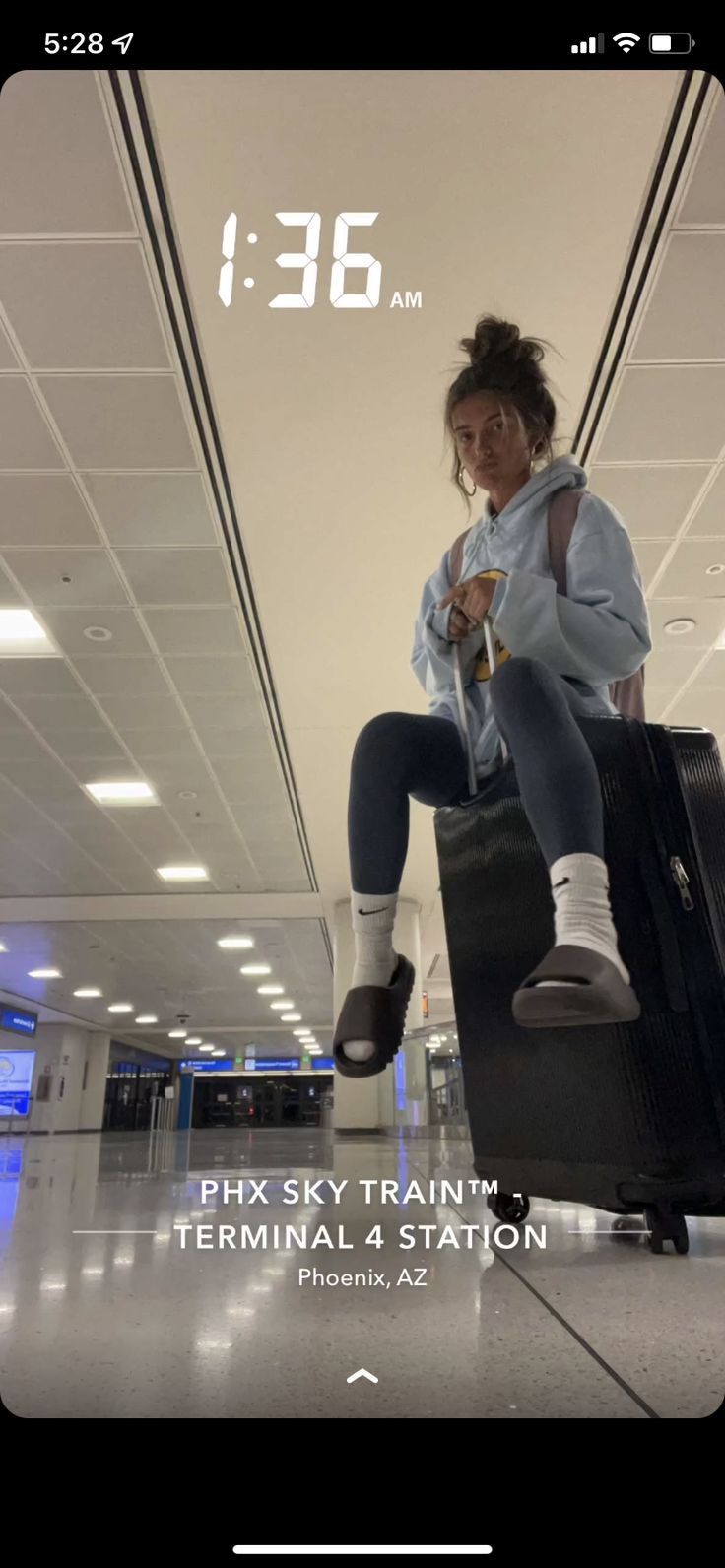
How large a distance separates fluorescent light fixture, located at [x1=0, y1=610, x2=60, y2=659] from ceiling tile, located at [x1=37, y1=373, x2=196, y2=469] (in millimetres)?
1136

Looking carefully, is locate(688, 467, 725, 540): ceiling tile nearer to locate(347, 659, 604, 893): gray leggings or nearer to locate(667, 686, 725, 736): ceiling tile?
locate(667, 686, 725, 736): ceiling tile

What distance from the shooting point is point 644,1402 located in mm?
504

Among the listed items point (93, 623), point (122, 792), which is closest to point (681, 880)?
point (93, 623)

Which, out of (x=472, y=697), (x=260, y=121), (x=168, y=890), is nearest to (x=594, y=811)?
(x=472, y=697)

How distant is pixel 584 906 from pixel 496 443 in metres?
0.60

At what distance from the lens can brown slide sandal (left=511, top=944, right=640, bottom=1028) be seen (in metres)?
0.66

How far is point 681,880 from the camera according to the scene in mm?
822

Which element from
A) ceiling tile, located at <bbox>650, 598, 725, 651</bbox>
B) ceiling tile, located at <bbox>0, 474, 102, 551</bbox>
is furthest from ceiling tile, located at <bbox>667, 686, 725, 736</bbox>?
ceiling tile, located at <bbox>0, 474, 102, 551</bbox>

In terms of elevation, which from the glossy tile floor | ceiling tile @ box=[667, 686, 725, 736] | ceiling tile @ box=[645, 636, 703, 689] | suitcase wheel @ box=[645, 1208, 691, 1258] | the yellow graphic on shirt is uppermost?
ceiling tile @ box=[645, 636, 703, 689]

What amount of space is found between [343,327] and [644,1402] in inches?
46.5
